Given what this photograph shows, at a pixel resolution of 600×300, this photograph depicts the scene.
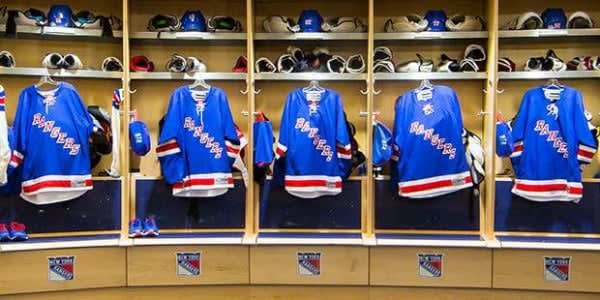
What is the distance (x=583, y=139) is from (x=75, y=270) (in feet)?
10.5

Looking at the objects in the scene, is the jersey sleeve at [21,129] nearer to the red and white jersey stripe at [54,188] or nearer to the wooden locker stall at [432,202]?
the red and white jersey stripe at [54,188]

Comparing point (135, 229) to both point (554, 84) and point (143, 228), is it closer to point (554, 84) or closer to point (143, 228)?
point (143, 228)

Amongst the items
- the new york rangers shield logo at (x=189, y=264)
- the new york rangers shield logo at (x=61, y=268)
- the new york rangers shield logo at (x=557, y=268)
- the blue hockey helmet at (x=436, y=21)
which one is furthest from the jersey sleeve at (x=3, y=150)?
the new york rangers shield logo at (x=557, y=268)

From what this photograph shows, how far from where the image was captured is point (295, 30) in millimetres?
3531

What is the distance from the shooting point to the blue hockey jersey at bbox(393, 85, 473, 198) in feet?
10.9

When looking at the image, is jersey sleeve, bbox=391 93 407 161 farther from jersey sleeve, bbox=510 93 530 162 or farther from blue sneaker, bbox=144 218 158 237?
blue sneaker, bbox=144 218 158 237

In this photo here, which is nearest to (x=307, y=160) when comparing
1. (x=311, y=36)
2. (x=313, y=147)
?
(x=313, y=147)

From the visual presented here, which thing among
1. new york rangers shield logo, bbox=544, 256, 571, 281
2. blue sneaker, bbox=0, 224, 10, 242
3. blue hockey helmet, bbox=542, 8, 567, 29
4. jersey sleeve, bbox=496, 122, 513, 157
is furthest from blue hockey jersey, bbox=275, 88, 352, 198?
blue sneaker, bbox=0, 224, 10, 242

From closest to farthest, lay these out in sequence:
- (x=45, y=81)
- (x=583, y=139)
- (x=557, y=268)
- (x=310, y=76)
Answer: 1. (x=557, y=268)
2. (x=583, y=139)
3. (x=45, y=81)
4. (x=310, y=76)

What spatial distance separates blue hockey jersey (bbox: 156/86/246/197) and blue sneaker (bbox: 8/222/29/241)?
90 cm

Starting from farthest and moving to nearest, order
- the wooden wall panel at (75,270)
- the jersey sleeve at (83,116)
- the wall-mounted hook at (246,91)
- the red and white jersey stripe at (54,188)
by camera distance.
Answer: the wall-mounted hook at (246,91) → the jersey sleeve at (83,116) → the red and white jersey stripe at (54,188) → the wooden wall panel at (75,270)

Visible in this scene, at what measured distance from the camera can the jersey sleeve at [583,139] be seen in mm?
3292

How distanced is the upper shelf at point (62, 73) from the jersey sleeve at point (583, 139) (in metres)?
2.91

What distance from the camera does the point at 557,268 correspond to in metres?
3.19
